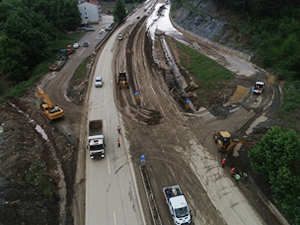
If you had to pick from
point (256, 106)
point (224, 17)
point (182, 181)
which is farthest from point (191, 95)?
point (224, 17)

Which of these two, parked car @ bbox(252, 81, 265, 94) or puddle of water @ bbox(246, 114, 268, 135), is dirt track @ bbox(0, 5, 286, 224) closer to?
puddle of water @ bbox(246, 114, 268, 135)

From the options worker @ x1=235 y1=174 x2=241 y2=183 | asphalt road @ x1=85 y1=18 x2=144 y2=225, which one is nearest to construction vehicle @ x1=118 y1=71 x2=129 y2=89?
asphalt road @ x1=85 y1=18 x2=144 y2=225

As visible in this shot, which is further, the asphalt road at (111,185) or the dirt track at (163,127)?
the dirt track at (163,127)

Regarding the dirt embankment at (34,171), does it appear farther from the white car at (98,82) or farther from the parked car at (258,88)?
the parked car at (258,88)

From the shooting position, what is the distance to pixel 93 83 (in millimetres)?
43062

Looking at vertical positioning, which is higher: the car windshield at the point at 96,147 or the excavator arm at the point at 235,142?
the excavator arm at the point at 235,142

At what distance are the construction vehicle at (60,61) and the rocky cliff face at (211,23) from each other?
38.3 m

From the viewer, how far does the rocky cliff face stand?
54500 millimetres

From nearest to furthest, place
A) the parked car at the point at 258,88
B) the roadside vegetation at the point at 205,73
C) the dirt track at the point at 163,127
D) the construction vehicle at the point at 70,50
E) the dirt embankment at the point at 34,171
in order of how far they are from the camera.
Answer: the dirt embankment at the point at 34,171 < the dirt track at the point at 163,127 < the parked car at the point at 258,88 < the roadside vegetation at the point at 205,73 < the construction vehicle at the point at 70,50

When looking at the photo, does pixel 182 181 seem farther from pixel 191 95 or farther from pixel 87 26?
pixel 87 26

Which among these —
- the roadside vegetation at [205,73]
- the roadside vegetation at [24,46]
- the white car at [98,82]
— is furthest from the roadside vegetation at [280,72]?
the roadside vegetation at [24,46]

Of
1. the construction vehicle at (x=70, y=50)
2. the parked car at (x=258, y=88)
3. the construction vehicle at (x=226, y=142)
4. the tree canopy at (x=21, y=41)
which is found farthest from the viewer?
the construction vehicle at (x=70, y=50)

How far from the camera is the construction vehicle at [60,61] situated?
160 ft

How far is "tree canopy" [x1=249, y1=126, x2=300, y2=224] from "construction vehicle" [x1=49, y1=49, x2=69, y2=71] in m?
43.9
